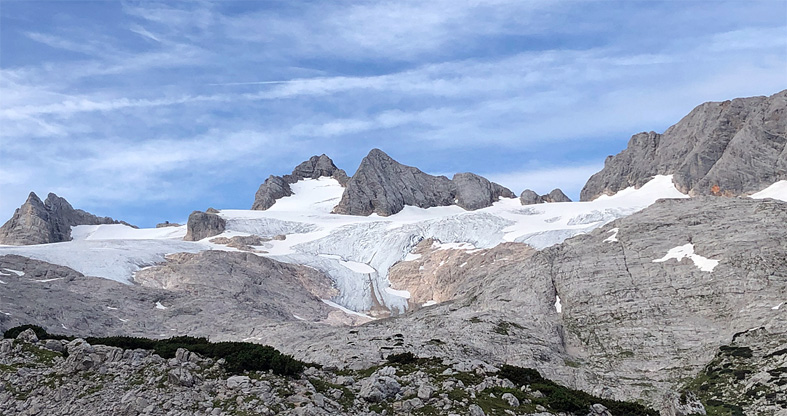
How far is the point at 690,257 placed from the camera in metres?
122

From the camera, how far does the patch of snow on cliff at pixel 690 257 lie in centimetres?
11754

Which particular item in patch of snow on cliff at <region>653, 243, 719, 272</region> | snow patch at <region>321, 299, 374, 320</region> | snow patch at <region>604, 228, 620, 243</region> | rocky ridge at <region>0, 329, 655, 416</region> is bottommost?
snow patch at <region>321, 299, 374, 320</region>

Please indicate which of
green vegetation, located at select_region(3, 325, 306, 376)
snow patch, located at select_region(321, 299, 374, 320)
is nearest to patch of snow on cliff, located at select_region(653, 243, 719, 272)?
snow patch, located at select_region(321, 299, 374, 320)

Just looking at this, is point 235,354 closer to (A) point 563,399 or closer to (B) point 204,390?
(B) point 204,390

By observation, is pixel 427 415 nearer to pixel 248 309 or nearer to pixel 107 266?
pixel 248 309

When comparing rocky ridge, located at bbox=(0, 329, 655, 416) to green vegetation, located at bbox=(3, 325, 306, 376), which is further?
green vegetation, located at bbox=(3, 325, 306, 376)

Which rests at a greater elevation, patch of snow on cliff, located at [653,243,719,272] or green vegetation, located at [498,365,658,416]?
patch of snow on cliff, located at [653,243,719,272]

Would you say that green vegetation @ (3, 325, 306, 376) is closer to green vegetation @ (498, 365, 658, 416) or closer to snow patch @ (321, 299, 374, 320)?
green vegetation @ (498, 365, 658, 416)

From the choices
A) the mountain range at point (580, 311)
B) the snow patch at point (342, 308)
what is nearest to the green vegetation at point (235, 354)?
the mountain range at point (580, 311)

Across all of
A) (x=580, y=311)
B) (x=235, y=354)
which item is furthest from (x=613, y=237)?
(x=235, y=354)

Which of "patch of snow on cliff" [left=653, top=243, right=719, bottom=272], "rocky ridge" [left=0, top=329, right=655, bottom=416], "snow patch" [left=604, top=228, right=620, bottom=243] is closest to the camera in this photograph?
"rocky ridge" [left=0, top=329, right=655, bottom=416]

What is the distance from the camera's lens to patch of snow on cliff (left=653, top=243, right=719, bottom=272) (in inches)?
4627

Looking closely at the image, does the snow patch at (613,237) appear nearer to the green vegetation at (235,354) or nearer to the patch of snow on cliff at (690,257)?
the patch of snow on cliff at (690,257)

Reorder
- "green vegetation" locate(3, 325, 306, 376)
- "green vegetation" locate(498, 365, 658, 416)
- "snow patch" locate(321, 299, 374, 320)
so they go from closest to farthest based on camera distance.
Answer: "green vegetation" locate(3, 325, 306, 376)
"green vegetation" locate(498, 365, 658, 416)
"snow patch" locate(321, 299, 374, 320)
